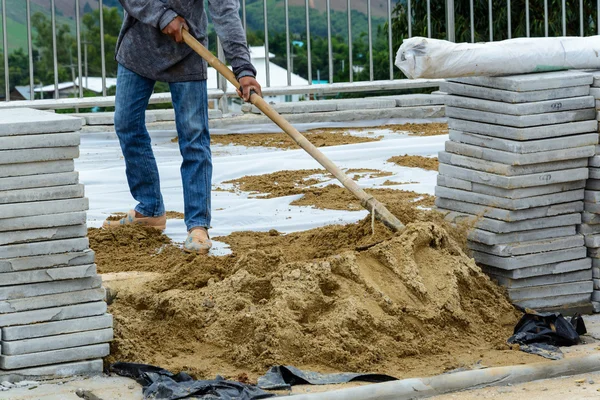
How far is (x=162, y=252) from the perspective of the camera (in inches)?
221

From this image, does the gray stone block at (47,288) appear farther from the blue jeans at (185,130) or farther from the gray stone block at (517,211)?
the gray stone block at (517,211)

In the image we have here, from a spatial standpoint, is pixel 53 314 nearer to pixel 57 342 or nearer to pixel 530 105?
pixel 57 342

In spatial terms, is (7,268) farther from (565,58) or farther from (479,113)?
(565,58)

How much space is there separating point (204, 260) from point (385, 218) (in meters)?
0.90

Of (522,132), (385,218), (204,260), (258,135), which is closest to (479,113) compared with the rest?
(522,132)

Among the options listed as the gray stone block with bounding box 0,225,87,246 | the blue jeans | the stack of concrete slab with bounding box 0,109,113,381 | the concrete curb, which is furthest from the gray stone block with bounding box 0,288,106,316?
the blue jeans

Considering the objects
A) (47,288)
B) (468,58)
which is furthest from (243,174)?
(47,288)

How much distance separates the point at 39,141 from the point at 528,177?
2.30 meters

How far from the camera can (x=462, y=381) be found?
397 cm

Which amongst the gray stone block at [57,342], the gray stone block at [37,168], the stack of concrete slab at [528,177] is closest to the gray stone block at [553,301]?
the stack of concrete slab at [528,177]

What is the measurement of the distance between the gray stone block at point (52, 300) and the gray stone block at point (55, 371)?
0.24 m

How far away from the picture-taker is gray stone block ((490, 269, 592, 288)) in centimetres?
505

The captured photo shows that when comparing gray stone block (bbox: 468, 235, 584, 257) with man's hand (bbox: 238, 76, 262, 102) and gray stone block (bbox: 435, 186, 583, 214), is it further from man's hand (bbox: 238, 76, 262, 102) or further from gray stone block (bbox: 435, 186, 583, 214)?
man's hand (bbox: 238, 76, 262, 102)

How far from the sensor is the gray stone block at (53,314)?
4000mm
